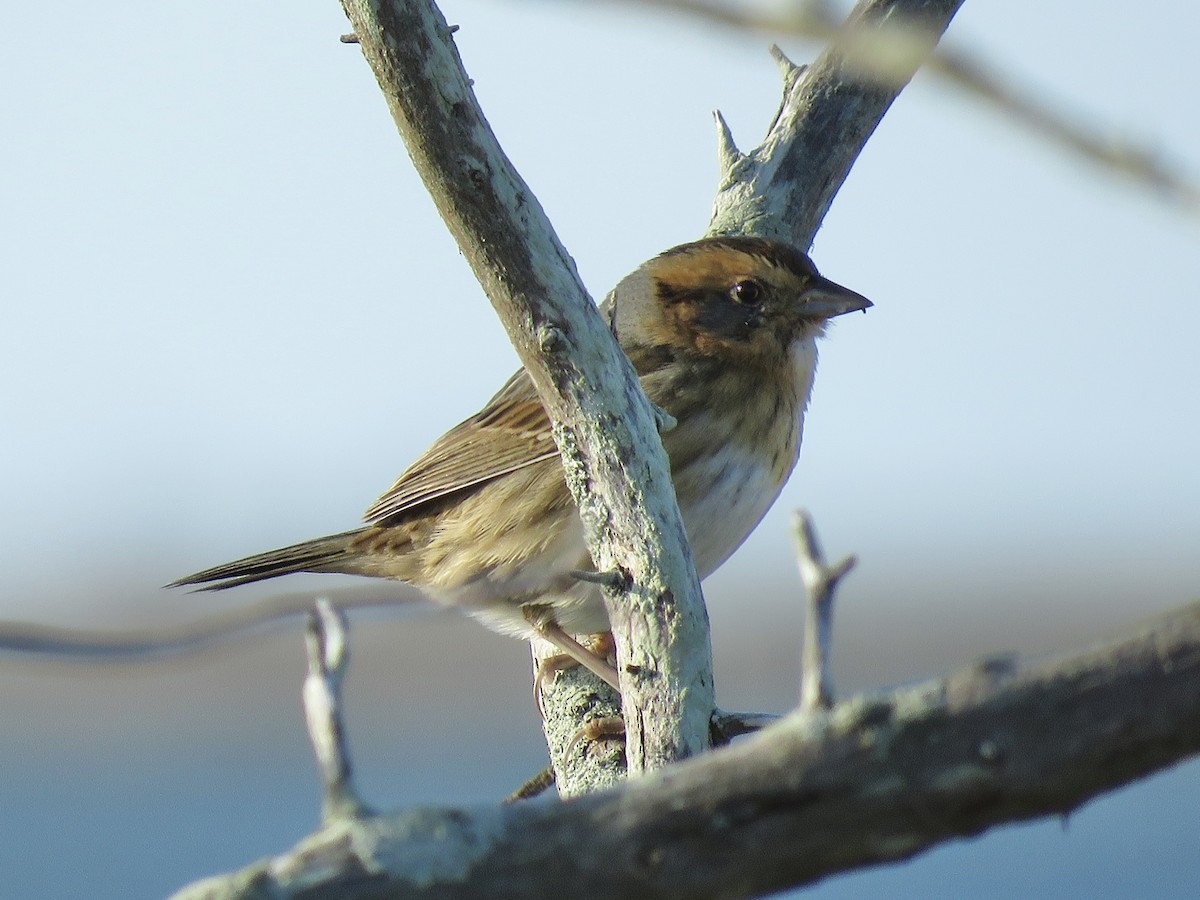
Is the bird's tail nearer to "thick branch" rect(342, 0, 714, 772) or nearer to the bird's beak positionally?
the bird's beak

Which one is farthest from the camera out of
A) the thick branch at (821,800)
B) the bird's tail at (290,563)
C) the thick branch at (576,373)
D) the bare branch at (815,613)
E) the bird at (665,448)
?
the bird's tail at (290,563)

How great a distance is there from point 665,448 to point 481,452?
0.78m

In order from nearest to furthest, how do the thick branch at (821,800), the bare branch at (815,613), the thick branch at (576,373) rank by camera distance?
the thick branch at (821,800) → the bare branch at (815,613) → the thick branch at (576,373)

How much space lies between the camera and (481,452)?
4578 mm

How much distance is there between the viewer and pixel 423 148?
2.47m

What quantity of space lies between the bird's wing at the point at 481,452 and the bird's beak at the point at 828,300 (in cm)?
79

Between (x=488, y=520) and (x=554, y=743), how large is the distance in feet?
2.04

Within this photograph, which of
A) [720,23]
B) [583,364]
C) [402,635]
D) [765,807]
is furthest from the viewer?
[583,364]

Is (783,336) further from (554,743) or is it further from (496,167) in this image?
(496,167)

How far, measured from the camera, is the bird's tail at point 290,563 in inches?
186


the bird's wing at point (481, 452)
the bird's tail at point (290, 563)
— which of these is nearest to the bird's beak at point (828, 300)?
the bird's wing at point (481, 452)

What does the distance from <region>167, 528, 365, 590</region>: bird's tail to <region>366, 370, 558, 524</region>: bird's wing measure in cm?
13

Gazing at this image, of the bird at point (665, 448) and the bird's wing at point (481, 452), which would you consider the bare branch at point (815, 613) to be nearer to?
the bird at point (665, 448)

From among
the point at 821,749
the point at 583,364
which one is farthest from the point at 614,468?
the point at 821,749
